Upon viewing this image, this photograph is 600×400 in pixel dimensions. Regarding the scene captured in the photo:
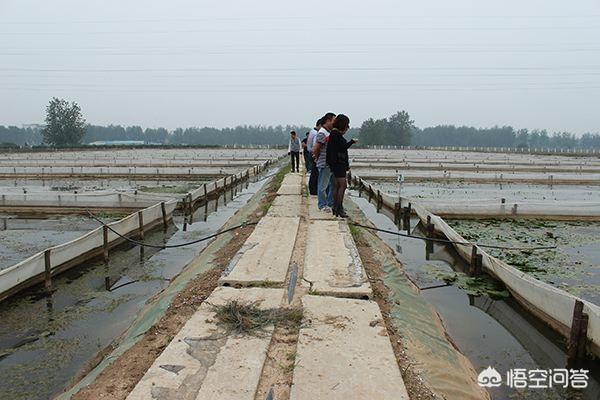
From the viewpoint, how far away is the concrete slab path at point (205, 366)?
232 centimetres

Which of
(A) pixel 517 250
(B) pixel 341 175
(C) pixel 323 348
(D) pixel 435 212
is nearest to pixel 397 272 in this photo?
(B) pixel 341 175

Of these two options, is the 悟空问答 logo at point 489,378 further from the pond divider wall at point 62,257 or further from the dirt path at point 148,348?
the pond divider wall at point 62,257

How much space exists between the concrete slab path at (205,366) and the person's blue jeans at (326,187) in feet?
13.1

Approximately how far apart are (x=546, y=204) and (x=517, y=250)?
12.1 feet

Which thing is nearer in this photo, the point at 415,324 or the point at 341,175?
the point at 415,324

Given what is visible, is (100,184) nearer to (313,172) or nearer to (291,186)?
(291,186)

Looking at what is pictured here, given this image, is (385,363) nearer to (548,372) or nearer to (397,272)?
(548,372)

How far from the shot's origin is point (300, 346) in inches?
111

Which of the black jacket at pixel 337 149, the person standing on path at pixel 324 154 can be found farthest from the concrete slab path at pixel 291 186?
the black jacket at pixel 337 149

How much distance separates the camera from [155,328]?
11.0 feet

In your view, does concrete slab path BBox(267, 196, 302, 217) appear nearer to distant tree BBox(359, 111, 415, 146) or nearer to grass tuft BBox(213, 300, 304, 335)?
grass tuft BBox(213, 300, 304, 335)

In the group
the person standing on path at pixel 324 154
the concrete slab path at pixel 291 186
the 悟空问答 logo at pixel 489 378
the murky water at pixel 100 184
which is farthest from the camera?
the murky water at pixel 100 184

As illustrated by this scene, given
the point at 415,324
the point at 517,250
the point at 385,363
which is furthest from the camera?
the point at 517,250

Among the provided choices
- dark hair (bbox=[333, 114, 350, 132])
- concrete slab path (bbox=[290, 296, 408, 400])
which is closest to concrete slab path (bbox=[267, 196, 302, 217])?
dark hair (bbox=[333, 114, 350, 132])
